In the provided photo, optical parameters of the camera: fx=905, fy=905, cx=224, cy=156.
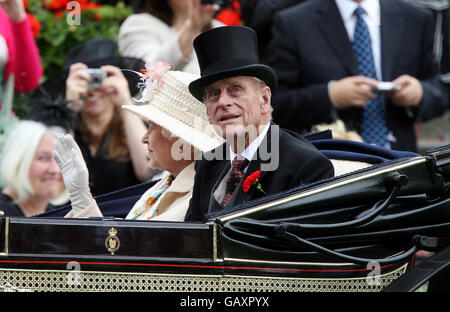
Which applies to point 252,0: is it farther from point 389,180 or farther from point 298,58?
point 389,180

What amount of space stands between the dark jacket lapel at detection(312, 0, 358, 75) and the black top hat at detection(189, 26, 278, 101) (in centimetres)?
192

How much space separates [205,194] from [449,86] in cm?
316

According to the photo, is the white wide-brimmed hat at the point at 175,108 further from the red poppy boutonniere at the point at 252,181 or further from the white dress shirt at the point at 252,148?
the red poppy boutonniere at the point at 252,181

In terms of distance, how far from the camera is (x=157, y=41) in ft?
19.5

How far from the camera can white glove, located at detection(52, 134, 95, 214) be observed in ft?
12.6

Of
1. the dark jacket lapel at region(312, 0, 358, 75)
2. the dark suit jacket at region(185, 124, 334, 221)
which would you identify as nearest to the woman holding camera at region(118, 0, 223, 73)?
the dark jacket lapel at region(312, 0, 358, 75)

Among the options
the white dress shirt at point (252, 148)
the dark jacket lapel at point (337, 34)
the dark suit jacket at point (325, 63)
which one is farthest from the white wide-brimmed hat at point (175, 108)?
the dark jacket lapel at point (337, 34)

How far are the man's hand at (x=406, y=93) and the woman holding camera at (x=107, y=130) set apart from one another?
1617 mm

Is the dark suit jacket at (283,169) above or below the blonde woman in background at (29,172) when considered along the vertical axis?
above

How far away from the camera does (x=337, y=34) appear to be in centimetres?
569

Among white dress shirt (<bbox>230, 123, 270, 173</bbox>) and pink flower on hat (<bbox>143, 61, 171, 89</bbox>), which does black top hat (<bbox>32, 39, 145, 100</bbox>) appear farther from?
white dress shirt (<bbox>230, 123, 270, 173</bbox>)

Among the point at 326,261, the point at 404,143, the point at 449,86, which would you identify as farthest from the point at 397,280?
the point at 449,86

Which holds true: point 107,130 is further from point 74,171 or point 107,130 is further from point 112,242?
point 112,242

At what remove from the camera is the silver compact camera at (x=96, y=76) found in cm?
577
